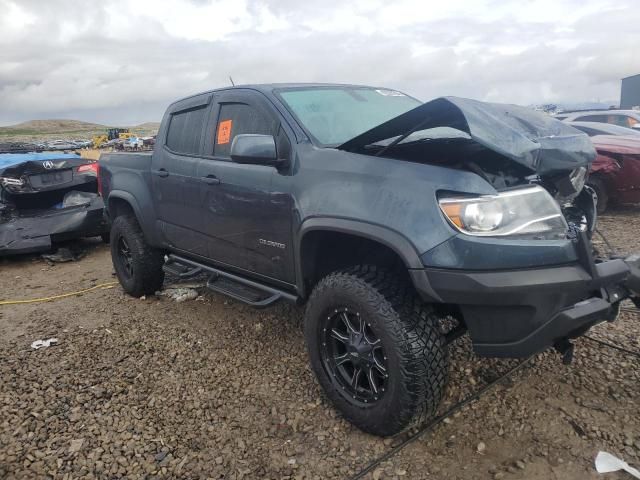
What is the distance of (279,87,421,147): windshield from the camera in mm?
3158

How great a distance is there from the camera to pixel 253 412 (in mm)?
3020

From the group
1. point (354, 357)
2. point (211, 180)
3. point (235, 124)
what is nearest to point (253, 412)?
point (354, 357)

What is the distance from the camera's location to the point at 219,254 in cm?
377

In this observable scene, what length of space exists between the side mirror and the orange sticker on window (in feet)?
2.62

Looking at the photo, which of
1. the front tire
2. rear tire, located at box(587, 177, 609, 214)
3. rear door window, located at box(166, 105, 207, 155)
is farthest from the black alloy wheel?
rear tire, located at box(587, 177, 609, 214)

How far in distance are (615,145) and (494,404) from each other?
5.71 metres

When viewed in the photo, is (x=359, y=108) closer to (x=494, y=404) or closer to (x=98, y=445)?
(x=494, y=404)

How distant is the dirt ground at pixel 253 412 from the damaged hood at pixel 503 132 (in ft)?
4.30

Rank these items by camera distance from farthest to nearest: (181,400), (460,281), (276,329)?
(276,329) < (181,400) < (460,281)

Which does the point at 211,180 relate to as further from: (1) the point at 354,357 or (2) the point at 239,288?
(1) the point at 354,357

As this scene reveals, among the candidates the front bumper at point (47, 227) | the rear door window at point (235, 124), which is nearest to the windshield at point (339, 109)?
the rear door window at point (235, 124)

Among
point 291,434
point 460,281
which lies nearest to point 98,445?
point 291,434

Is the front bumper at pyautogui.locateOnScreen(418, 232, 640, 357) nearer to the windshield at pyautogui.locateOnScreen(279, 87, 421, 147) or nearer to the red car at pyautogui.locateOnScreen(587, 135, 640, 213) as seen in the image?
the windshield at pyautogui.locateOnScreen(279, 87, 421, 147)

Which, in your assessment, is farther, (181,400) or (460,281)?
(181,400)
